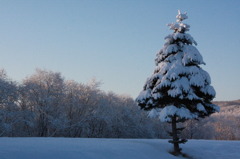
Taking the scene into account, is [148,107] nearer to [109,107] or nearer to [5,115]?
[5,115]

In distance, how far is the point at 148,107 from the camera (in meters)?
21.0

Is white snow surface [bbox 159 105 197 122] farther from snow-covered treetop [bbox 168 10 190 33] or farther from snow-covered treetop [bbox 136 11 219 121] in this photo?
snow-covered treetop [bbox 168 10 190 33]

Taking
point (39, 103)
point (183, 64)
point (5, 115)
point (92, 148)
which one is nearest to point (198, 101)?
point (183, 64)

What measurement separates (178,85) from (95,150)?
7046 mm

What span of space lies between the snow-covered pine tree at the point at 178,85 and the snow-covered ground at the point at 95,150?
202 cm

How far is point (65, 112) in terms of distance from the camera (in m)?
49.5

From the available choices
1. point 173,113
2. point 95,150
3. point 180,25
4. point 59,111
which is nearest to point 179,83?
point 173,113

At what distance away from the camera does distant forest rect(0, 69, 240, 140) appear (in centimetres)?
3975

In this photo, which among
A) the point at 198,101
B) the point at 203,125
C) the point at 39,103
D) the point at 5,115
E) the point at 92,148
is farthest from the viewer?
the point at 203,125

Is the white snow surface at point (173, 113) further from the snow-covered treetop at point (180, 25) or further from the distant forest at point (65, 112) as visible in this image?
the distant forest at point (65, 112)

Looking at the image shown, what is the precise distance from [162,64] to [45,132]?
30533 mm

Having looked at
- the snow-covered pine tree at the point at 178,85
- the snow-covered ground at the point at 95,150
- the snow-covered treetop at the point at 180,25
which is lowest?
the snow-covered ground at the point at 95,150

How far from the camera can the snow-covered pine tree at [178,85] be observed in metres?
19.1

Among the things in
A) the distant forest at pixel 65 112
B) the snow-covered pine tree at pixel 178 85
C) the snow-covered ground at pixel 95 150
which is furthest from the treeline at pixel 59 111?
the snow-covered pine tree at pixel 178 85
